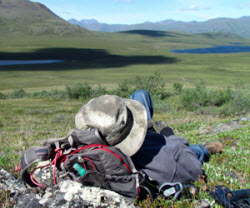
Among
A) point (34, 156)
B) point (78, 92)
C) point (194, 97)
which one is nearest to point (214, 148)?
point (34, 156)

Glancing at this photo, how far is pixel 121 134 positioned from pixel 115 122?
0.48 ft

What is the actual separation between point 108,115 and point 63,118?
11.1 meters

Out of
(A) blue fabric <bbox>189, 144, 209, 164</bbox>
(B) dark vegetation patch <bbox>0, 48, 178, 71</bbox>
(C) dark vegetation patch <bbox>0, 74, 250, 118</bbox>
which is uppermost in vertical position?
(A) blue fabric <bbox>189, 144, 209, 164</bbox>

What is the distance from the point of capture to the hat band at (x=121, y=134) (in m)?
2.97

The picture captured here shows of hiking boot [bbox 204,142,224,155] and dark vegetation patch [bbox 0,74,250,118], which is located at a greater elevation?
hiking boot [bbox 204,142,224,155]

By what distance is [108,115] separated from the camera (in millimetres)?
2955

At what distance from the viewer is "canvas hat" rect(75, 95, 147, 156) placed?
296 cm

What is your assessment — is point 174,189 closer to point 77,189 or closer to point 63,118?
point 77,189

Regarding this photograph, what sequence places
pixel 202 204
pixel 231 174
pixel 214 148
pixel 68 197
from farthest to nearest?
1. pixel 214 148
2. pixel 231 174
3. pixel 202 204
4. pixel 68 197

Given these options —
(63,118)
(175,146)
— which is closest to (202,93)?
(63,118)

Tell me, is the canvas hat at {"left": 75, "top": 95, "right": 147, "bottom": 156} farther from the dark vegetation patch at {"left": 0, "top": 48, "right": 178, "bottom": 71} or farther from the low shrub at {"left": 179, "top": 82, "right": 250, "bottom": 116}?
the dark vegetation patch at {"left": 0, "top": 48, "right": 178, "bottom": 71}

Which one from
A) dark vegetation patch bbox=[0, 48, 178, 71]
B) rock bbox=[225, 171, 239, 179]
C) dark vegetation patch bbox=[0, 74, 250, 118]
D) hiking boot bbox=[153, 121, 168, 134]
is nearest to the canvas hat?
hiking boot bbox=[153, 121, 168, 134]

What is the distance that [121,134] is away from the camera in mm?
3012

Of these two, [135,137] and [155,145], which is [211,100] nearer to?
[155,145]
